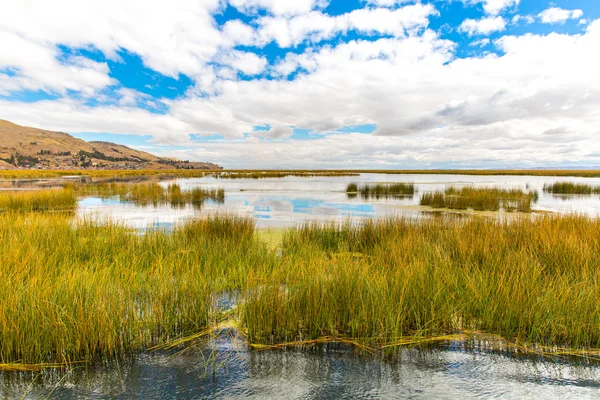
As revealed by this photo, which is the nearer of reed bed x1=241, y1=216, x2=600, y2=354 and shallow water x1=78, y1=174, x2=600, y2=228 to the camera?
reed bed x1=241, y1=216, x2=600, y2=354

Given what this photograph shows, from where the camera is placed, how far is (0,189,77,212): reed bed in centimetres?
1568

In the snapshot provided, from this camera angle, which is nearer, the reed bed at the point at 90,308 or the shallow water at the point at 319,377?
the shallow water at the point at 319,377

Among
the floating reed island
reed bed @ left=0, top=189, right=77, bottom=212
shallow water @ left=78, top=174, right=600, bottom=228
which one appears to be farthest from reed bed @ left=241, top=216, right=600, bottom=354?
reed bed @ left=0, top=189, right=77, bottom=212

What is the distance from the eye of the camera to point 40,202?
55.3 ft

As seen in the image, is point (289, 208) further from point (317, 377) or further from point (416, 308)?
point (317, 377)

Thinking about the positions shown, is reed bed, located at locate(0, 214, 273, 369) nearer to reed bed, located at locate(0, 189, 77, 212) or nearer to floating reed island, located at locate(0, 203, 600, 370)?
floating reed island, located at locate(0, 203, 600, 370)

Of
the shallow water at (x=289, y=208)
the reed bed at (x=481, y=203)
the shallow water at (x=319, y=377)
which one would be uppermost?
the reed bed at (x=481, y=203)

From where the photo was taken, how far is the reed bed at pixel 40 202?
15.7 metres

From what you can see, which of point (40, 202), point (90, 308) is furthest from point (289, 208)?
point (90, 308)

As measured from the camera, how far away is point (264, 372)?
3.25m

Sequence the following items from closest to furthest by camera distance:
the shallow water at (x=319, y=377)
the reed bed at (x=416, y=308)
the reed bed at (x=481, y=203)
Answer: the shallow water at (x=319, y=377)
the reed bed at (x=416, y=308)
the reed bed at (x=481, y=203)

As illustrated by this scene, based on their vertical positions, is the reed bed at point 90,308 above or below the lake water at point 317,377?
above

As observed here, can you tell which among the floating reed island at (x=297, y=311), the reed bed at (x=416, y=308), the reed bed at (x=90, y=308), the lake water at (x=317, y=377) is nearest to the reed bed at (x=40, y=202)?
the reed bed at (x=90, y=308)

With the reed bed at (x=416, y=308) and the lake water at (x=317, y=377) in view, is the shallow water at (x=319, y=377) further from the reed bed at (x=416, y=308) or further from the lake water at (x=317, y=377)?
the reed bed at (x=416, y=308)
